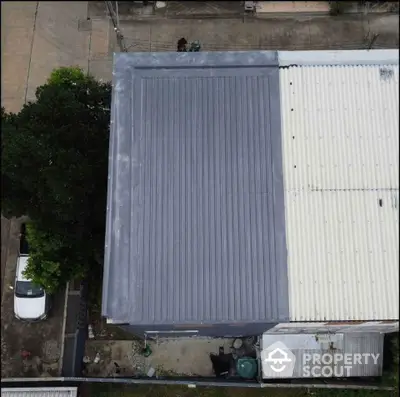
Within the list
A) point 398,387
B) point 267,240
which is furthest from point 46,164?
point 398,387

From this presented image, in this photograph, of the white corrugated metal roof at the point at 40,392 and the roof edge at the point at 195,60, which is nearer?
the roof edge at the point at 195,60

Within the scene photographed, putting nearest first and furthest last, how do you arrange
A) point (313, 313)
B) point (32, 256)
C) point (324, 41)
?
point (313, 313) < point (32, 256) < point (324, 41)

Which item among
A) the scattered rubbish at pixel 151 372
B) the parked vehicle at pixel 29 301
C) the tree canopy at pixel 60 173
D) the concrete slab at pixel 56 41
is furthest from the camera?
the concrete slab at pixel 56 41

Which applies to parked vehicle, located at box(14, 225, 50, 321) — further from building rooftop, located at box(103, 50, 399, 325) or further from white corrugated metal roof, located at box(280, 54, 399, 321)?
white corrugated metal roof, located at box(280, 54, 399, 321)

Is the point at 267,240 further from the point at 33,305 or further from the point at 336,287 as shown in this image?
the point at 33,305

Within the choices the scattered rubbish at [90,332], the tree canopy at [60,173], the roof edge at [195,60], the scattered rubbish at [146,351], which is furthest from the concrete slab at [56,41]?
the scattered rubbish at [146,351]

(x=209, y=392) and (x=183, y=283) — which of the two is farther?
(x=209, y=392)

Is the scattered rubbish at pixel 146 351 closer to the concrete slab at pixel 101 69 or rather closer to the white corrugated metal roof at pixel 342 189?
the white corrugated metal roof at pixel 342 189
